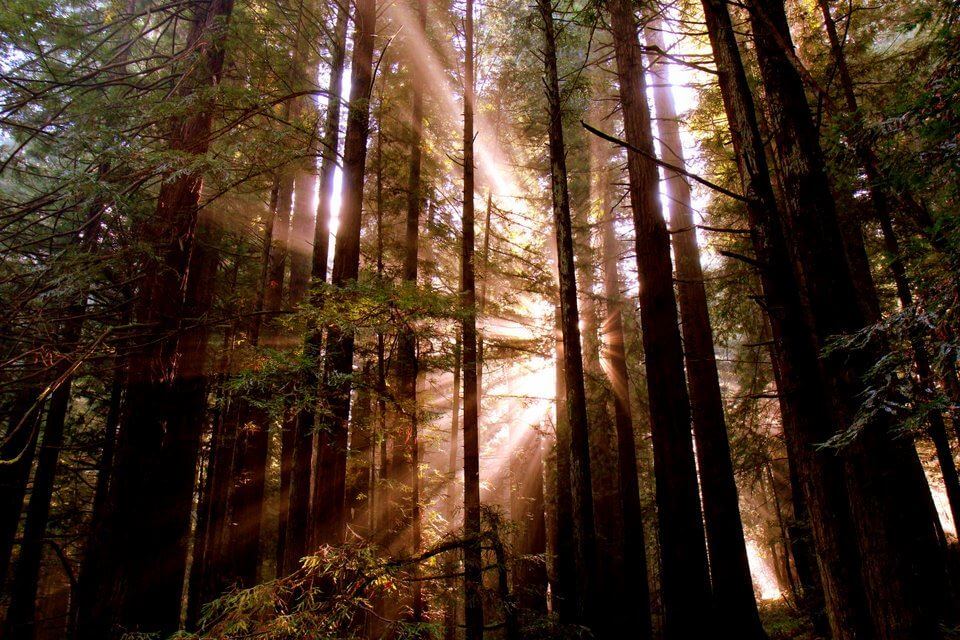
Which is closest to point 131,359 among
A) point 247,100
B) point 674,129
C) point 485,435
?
point 247,100

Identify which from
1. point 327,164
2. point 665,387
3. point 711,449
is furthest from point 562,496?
point 327,164

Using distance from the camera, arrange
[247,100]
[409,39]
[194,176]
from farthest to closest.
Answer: [409,39] → [194,176] → [247,100]

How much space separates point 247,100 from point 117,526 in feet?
19.5

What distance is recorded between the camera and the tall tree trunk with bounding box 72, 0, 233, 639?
17.7 ft

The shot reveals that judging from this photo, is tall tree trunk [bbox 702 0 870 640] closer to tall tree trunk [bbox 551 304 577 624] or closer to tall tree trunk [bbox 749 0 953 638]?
tall tree trunk [bbox 749 0 953 638]

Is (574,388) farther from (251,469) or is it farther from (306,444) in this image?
(251,469)

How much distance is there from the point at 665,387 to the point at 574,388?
179cm

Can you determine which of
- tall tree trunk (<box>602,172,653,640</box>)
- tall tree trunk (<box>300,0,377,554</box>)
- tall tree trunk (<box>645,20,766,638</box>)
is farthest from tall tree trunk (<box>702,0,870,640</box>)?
tall tree trunk (<box>602,172,653,640</box>)

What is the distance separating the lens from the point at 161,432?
6.02 metres

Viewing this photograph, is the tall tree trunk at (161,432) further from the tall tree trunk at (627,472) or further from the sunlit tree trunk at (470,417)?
the tall tree trunk at (627,472)

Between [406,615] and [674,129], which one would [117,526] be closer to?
[406,615]

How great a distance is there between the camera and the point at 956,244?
2893 millimetres

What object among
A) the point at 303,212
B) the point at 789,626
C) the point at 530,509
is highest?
the point at 303,212

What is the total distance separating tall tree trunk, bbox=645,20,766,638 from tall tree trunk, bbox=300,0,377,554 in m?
4.84
